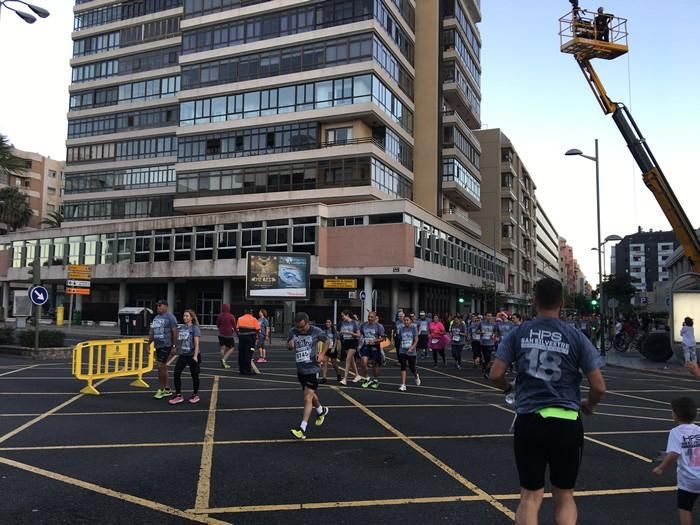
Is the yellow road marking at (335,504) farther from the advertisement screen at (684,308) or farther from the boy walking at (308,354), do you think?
the advertisement screen at (684,308)

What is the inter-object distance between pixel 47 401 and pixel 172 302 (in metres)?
36.3

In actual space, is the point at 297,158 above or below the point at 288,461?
above

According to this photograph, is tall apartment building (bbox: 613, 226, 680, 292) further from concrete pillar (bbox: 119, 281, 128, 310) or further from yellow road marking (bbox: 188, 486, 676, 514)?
yellow road marking (bbox: 188, 486, 676, 514)

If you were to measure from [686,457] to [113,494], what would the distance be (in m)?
4.85

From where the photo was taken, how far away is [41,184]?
78125 mm

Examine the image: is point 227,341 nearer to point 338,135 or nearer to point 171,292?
point 338,135

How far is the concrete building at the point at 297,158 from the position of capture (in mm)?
37781

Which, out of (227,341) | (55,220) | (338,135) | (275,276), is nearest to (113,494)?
(227,341)

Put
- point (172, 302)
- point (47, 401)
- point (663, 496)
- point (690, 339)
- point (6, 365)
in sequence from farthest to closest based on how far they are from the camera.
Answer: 1. point (172, 302)
2. point (690, 339)
3. point (6, 365)
4. point (47, 401)
5. point (663, 496)

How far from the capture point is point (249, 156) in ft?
138

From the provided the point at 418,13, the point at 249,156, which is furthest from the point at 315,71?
the point at 418,13

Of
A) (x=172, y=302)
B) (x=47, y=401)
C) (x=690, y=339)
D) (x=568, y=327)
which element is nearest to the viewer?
(x=568, y=327)

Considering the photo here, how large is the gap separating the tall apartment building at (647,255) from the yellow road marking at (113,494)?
156120 mm

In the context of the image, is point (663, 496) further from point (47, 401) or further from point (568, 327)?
point (47, 401)
